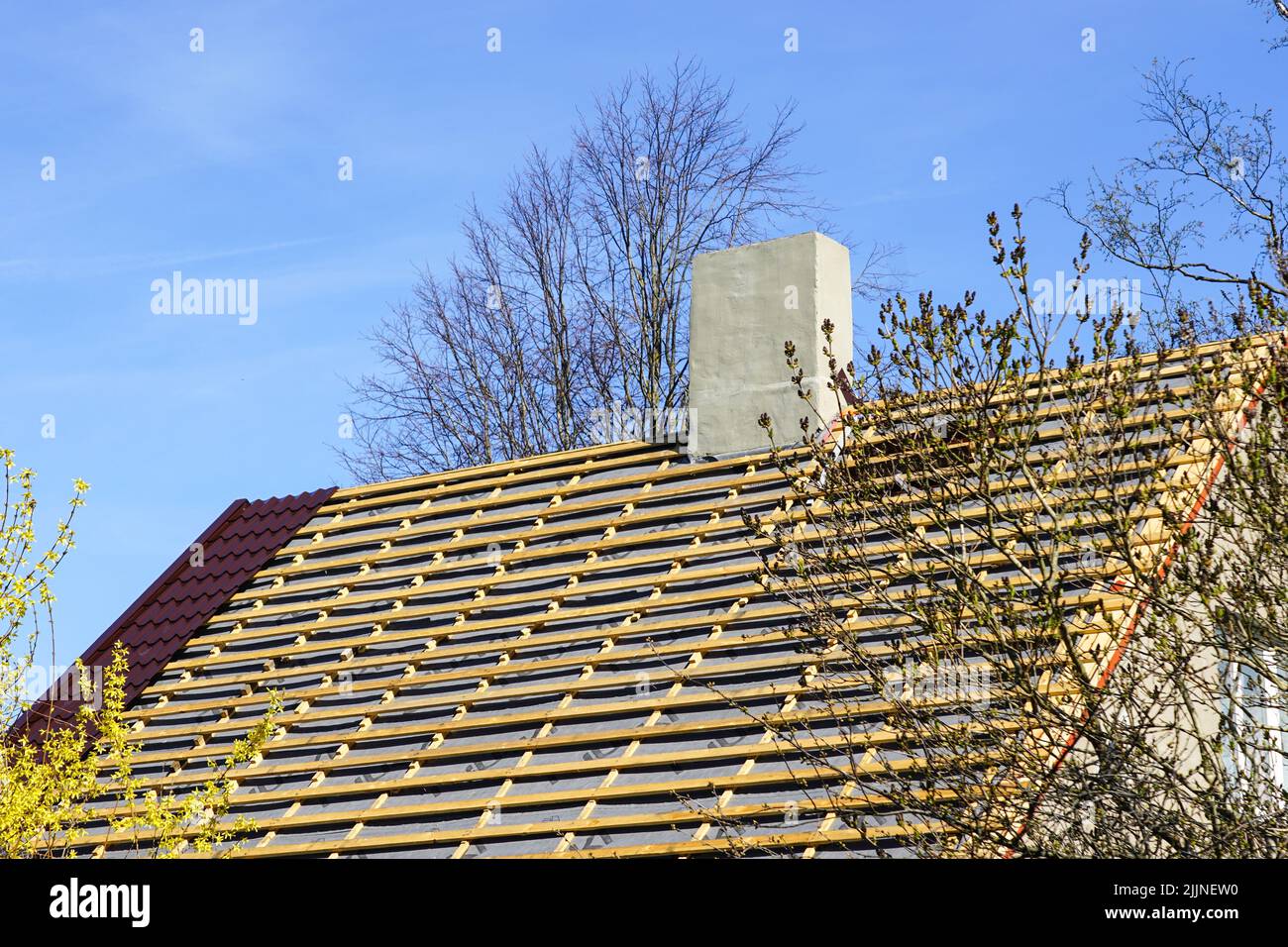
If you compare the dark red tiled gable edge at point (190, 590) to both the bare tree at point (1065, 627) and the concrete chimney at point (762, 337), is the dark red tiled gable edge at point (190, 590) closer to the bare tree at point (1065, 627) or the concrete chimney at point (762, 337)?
the concrete chimney at point (762, 337)

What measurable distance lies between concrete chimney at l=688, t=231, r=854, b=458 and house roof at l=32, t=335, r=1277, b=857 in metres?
0.32

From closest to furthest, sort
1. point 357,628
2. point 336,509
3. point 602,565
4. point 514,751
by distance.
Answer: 1. point 514,751
2. point 602,565
3. point 357,628
4. point 336,509

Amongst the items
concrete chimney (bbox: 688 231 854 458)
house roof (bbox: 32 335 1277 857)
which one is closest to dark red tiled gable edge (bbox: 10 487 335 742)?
house roof (bbox: 32 335 1277 857)

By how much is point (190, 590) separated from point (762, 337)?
208 inches

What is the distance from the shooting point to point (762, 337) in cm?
1041

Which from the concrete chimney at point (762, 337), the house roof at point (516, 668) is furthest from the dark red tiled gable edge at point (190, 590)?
the concrete chimney at point (762, 337)

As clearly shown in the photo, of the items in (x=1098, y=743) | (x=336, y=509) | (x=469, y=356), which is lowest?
(x=1098, y=743)

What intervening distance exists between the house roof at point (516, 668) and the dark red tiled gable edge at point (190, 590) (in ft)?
0.11

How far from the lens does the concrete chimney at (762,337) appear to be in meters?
10.2
